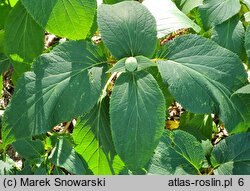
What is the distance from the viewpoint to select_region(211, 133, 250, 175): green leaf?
1352mm

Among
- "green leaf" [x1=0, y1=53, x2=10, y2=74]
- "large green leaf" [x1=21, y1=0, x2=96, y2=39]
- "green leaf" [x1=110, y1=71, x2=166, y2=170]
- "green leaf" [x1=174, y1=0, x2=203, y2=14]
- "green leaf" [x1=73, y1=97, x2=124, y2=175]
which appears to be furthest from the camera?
"green leaf" [x1=0, y1=53, x2=10, y2=74]

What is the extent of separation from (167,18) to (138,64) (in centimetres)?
30

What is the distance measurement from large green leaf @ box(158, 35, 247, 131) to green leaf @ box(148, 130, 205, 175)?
15 centimetres

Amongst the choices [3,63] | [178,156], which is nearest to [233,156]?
[178,156]

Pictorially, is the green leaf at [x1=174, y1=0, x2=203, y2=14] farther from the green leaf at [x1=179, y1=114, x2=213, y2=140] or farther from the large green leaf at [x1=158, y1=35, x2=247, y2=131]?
the green leaf at [x1=179, y1=114, x2=213, y2=140]

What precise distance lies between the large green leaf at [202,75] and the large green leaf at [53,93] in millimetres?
212

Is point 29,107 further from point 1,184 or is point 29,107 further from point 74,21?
point 1,184

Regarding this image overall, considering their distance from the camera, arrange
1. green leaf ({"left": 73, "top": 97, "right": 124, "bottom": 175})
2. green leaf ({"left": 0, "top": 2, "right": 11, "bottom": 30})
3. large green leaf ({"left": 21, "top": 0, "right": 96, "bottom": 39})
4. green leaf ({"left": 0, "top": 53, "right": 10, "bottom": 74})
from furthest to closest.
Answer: green leaf ({"left": 0, "top": 53, "right": 10, "bottom": 74}), green leaf ({"left": 0, "top": 2, "right": 11, "bottom": 30}), green leaf ({"left": 73, "top": 97, "right": 124, "bottom": 175}), large green leaf ({"left": 21, "top": 0, "right": 96, "bottom": 39})

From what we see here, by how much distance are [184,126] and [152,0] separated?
564 millimetres

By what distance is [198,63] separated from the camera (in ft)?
4.16

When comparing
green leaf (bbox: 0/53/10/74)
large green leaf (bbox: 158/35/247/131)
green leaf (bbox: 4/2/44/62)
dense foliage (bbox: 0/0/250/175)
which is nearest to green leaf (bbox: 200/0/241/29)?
dense foliage (bbox: 0/0/250/175)

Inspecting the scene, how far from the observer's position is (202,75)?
125 centimetres

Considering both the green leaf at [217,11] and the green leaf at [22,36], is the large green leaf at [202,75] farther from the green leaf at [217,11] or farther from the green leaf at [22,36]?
the green leaf at [22,36]

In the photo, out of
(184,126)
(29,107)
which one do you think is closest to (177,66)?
(29,107)
